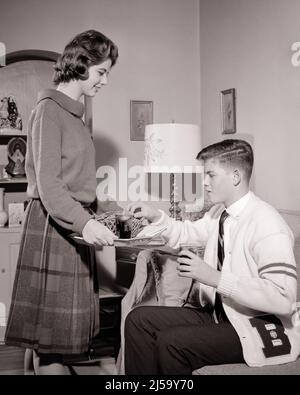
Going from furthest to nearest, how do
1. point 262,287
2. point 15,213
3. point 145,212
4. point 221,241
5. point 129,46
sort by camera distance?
point 129,46
point 15,213
point 145,212
point 221,241
point 262,287

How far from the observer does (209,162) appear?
2002 millimetres

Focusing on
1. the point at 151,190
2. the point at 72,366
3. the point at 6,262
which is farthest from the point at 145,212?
the point at 151,190

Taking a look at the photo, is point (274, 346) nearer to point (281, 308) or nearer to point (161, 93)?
point (281, 308)

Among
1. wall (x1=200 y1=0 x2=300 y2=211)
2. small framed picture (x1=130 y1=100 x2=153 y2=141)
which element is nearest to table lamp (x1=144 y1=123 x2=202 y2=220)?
wall (x1=200 y1=0 x2=300 y2=211)

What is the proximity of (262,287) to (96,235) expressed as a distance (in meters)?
0.61

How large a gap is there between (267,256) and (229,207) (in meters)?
0.31

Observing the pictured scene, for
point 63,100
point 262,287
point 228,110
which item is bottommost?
point 262,287

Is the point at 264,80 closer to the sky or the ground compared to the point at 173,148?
closer to the sky

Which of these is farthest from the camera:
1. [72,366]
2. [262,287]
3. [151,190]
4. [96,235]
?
[151,190]

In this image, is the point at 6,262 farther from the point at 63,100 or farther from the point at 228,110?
the point at 228,110

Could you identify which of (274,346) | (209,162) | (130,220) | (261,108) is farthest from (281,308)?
(261,108)

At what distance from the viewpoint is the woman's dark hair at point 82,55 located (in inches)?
82.0

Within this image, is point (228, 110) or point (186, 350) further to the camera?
point (228, 110)

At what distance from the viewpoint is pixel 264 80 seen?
3113 millimetres
